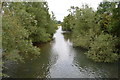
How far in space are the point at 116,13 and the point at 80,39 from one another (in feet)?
31.4

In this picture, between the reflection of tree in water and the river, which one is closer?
the river

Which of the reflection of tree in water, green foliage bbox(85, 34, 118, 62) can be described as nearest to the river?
the reflection of tree in water

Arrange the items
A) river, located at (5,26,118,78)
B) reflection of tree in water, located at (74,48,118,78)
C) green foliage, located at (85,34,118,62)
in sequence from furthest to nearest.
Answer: green foliage, located at (85,34,118,62) → reflection of tree in water, located at (74,48,118,78) → river, located at (5,26,118,78)

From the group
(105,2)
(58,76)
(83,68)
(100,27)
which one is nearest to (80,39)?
(100,27)

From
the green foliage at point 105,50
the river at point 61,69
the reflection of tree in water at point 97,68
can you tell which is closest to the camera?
the river at point 61,69

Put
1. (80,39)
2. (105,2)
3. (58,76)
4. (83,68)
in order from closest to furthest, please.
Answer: (58,76)
(83,68)
(105,2)
(80,39)

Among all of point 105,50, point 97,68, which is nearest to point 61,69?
point 97,68

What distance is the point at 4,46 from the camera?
39.2 ft

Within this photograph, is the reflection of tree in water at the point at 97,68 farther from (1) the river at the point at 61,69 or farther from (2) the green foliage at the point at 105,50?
(2) the green foliage at the point at 105,50

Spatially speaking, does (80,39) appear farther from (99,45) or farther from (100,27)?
(99,45)

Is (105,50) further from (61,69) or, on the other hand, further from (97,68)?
(61,69)

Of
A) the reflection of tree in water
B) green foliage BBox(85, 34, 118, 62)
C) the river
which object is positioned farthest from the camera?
green foliage BBox(85, 34, 118, 62)

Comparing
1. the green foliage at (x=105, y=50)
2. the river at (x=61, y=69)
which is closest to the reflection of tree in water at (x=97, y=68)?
the river at (x=61, y=69)

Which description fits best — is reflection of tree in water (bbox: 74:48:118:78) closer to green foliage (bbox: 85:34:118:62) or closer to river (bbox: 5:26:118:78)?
river (bbox: 5:26:118:78)
